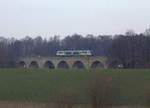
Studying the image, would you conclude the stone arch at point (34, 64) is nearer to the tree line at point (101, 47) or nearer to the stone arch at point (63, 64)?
the tree line at point (101, 47)

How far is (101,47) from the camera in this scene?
107750mm

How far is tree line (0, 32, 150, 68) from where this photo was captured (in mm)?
63459

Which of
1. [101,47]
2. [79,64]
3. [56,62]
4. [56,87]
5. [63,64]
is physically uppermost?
[101,47]

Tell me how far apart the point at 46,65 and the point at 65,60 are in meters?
5.69

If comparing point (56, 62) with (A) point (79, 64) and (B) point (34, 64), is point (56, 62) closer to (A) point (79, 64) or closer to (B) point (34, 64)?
(A) point (79, 64)

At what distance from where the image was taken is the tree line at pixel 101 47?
63459 mm

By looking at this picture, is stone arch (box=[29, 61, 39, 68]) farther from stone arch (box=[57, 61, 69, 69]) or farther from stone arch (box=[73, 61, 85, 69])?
stone arch (box=[73, 61, 85, 69])

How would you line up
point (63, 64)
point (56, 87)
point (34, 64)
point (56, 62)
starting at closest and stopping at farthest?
point (56, 87)
point (56, 62)
point (34, 64)
point (63, 64)

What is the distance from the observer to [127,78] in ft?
105

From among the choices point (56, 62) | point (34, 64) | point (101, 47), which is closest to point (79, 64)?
point (56, 62)

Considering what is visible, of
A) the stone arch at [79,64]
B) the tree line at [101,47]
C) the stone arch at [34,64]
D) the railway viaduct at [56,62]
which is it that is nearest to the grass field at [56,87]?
the tree line at [101,47]

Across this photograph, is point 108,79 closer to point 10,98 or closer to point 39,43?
point 10,98

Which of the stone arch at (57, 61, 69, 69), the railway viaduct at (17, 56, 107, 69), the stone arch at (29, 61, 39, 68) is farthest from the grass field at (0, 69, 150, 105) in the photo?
the stone arch at (29, 61, 39, 68)

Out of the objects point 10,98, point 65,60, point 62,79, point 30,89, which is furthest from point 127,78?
point 65,60
